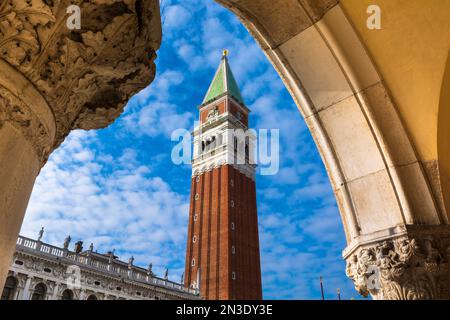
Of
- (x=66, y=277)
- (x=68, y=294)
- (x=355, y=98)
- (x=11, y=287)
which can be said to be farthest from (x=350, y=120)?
(x=68, y=294)

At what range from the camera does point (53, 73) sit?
149cm

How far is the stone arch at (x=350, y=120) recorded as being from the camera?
2275 mm

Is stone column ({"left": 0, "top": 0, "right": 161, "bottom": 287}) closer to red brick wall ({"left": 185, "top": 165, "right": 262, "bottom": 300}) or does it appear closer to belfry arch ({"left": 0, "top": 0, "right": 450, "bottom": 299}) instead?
belfry arch ({"left": 0, "top": 0, "right": 450, "bottom": 299})

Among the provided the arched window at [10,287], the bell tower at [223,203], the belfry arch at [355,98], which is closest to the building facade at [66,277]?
the arched window at [10,287]

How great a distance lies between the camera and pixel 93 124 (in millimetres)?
2049

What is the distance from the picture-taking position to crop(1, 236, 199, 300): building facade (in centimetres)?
1800

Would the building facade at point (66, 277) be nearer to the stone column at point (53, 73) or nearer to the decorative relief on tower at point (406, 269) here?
the stone column at point (53, 73)

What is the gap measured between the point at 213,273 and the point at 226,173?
397 inches

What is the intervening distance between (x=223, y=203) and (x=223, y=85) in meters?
15.8

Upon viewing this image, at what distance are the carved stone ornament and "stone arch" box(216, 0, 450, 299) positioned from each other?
100 centimetres

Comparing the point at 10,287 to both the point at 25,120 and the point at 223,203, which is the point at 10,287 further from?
the point at 223,203

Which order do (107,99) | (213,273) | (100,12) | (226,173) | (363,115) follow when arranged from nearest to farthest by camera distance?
1. (100,12)
2. (107,99)
3. (363,115)
4. (213,273)
5. (226,173)
